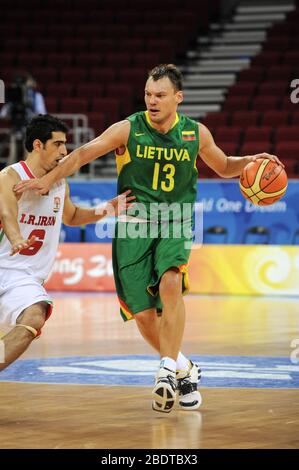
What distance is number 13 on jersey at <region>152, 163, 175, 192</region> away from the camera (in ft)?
19.7

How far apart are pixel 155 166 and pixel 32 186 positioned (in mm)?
750

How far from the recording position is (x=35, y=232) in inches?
238

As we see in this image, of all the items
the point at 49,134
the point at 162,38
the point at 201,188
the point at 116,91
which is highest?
the point at 162,38

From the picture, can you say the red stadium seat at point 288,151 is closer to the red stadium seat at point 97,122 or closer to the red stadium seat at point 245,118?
the red stadium seat at point 245,118

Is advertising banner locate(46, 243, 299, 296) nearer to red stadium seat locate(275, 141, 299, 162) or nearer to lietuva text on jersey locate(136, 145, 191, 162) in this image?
red stadium seat locate(275, 141, 299, 162)

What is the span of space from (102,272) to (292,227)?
9.58 feet

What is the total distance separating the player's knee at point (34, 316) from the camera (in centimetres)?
561

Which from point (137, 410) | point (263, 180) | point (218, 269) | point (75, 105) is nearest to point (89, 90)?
point (75, 105)

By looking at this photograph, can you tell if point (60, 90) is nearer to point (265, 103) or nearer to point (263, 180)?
point (265, 103)

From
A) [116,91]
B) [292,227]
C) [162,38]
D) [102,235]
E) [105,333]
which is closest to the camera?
[105,333]

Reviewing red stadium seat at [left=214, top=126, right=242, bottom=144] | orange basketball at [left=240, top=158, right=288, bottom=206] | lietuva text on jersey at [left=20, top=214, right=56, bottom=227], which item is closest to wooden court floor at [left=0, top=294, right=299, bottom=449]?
lietuva text on jersey at [left=20, top=214, right=56, bottom=227]

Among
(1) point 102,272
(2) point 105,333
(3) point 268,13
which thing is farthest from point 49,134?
(3) point 268,13
